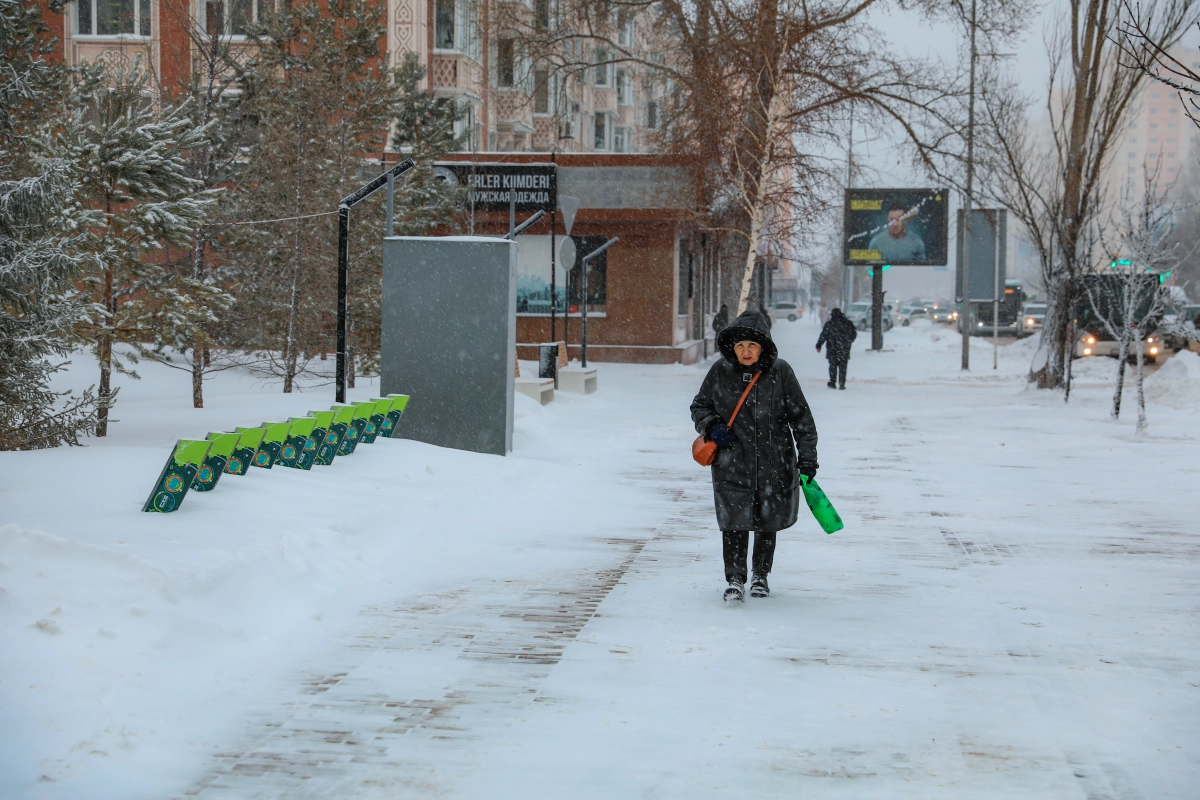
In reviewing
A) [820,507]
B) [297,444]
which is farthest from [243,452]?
[820,507]

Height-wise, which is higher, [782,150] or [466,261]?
[782,150]

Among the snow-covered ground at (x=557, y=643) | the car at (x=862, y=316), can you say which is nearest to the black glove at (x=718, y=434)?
the snow-covered ground at (x=557, y=643)

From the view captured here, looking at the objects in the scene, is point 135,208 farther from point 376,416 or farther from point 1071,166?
point 1071,166

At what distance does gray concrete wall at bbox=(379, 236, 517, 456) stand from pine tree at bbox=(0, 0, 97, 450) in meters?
2.95

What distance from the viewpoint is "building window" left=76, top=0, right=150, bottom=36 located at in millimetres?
34594

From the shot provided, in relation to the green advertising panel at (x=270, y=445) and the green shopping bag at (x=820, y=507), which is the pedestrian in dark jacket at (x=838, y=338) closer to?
the green advertising panel at (x=270, y=445)

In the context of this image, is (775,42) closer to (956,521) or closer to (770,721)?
(956,521)

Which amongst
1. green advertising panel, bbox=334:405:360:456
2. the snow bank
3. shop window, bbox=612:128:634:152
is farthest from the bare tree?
shop window, bbox=612:128:634:152

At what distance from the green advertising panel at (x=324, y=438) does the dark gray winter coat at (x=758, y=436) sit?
418cm

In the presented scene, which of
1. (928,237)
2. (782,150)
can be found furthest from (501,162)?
(928,237)

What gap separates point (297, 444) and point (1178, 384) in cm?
1746

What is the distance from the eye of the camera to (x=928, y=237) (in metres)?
39.1

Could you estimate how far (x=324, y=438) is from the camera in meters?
10.2

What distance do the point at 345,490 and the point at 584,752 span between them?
5073 millimetres
